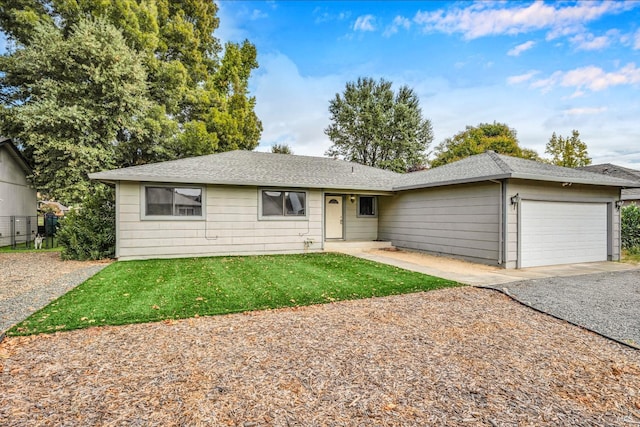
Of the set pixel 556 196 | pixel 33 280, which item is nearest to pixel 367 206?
pixel 556 196

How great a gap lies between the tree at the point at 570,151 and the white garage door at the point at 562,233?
16.4 meters

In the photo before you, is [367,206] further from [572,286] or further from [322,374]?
[322,374]

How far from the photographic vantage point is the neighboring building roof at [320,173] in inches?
330

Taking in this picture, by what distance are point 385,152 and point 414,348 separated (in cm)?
2457

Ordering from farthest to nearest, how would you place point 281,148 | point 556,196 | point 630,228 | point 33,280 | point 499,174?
1. point 281,148
2. point 630,228
3. point 556,196
4. point 499,174
5. point 33,280

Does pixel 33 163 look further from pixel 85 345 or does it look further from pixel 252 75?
pixel 85 345

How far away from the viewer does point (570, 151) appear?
22422mm

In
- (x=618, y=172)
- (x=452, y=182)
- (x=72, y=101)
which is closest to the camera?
(x=452, y=182)

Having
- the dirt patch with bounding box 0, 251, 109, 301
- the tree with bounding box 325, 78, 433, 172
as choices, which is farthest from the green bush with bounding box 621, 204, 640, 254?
the dirt patch with bounding box 0, 251, 109, 301

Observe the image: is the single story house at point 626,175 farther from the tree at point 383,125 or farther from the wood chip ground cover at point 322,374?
the wood chip ground cover at point 322,374

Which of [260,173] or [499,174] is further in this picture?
[260,173]

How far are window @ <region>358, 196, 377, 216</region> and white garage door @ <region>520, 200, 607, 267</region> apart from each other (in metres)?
5.78

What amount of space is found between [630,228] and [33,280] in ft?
57.4

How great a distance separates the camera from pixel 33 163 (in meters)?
14.9
